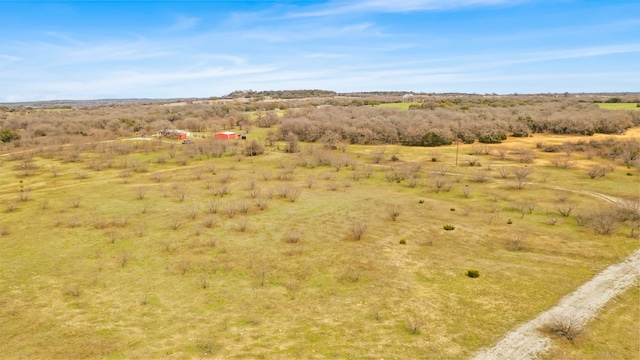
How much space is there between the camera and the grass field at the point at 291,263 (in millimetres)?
19047

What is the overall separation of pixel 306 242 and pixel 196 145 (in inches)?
2122

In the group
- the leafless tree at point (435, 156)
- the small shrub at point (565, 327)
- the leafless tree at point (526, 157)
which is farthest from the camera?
the leafless tree at point (435, 156)

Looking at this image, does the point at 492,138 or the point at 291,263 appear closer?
the point at 291,263

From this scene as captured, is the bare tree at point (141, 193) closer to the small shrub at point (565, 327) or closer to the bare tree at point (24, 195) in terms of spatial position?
the bare tree at point (24, 195)

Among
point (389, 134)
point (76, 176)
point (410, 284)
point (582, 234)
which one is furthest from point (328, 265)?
point (389, 134)

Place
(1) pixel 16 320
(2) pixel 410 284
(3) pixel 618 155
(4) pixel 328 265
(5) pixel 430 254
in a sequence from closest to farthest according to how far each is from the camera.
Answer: (1) pixel 16 320 → (2) pixel 410 284 → (4) pixel 328 265 → (5) pixel 430 254 → (3) pixel 618 155

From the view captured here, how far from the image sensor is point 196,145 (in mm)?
78938

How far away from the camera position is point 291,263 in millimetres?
27922

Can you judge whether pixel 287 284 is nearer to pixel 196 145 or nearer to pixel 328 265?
pixel 328 265

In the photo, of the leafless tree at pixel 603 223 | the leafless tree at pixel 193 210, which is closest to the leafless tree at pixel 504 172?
the leafless tree at pixel 603 223

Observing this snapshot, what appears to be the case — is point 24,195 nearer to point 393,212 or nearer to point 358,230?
point 358,230

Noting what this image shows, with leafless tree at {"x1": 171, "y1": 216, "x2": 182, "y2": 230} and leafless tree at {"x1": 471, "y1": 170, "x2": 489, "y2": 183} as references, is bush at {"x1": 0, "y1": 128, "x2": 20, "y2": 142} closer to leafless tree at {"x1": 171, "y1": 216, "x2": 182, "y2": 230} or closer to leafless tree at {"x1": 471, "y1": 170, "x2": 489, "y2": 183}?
leafless tree at {"x1": 171, "y1": 216, "x2": 182, "y2": 230}

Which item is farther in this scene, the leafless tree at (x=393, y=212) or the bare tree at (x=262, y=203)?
the bare tree at (x=262, y=203)

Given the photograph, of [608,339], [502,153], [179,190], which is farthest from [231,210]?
[502,153]
